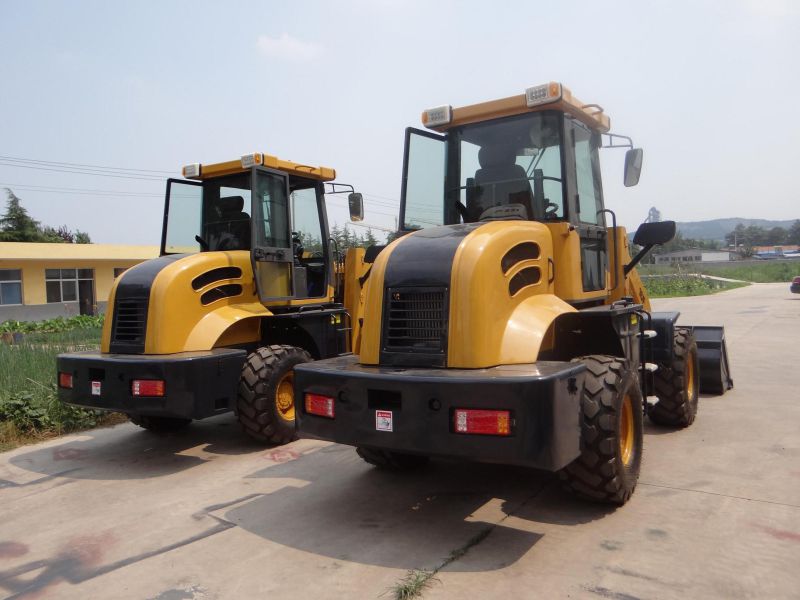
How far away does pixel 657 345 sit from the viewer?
6164mm

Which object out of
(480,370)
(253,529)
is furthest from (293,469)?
(480,370)

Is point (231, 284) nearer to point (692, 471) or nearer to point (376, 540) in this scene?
point (376, 540)

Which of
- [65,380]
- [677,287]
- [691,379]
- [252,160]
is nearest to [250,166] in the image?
[252,160]

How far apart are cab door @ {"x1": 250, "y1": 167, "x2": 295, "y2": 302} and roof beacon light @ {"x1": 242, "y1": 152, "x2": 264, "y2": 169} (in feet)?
0.33

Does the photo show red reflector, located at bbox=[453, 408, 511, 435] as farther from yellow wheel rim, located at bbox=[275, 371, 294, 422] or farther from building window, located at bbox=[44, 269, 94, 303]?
building window, located at bbox=[44, 269, 94, 303]

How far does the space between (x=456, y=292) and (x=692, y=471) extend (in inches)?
100

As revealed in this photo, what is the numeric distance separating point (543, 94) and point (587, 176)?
0.93 metres

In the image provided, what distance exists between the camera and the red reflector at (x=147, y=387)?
5207 mm

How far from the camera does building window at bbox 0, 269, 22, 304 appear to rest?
23344 millimetres

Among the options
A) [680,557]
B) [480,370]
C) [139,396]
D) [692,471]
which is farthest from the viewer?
[139,396]

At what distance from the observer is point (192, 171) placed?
22.9 ft

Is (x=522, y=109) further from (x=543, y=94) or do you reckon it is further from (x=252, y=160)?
(x=252, y=160)

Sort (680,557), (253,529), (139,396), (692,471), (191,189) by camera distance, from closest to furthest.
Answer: (680,557) → (253,529) → (692,471) → (139,396) → (191,189)

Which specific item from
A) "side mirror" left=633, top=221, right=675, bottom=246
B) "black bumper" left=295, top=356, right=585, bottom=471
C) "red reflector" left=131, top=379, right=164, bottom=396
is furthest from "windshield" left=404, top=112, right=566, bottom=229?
"red reflector" left=131, top=379, right=164, bottom=396
